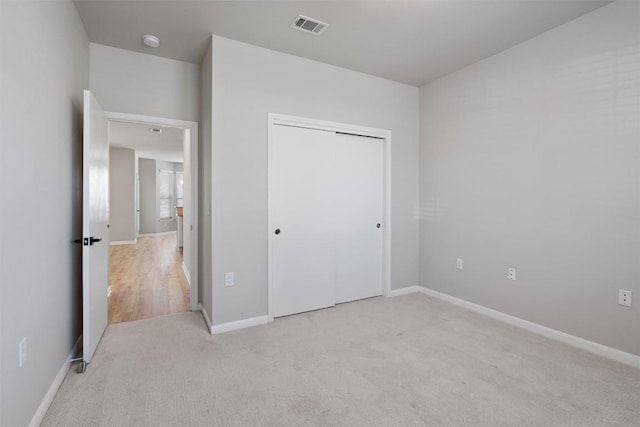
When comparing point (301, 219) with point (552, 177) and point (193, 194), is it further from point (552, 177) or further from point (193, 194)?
point (552, 177)

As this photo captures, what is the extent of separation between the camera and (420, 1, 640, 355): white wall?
2.26 m

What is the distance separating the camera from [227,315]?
2.80m

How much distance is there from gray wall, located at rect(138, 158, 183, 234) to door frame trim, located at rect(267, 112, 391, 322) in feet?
27.9

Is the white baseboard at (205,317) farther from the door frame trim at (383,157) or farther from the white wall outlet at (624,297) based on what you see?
the white wall outlet at (624,297)

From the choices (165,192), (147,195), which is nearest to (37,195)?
(147,195)

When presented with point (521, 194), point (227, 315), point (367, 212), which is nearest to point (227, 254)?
point (227, 315)

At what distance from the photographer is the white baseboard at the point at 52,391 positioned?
5.16ft

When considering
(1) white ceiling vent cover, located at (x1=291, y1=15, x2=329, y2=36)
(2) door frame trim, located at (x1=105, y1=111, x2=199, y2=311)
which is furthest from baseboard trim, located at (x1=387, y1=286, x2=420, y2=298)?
(1) white ceiling vent cover, located at (x1=291, y1=15, x2=329, y2=36)

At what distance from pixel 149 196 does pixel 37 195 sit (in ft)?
30.0

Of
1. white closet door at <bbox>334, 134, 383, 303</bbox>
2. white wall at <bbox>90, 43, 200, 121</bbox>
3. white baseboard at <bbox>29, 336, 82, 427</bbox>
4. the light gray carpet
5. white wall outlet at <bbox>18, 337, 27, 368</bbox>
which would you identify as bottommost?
the light gray carpet

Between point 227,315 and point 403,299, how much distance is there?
204 cm

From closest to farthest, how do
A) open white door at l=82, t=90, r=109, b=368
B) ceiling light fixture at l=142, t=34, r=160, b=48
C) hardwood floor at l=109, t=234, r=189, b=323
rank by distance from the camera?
open white door at l=82, t=90, r=109, b=368 → ceiling light fixture at l=142, t=34, r=160, b=48 → hardwood floor at l=109, t=234, r=189, b=323

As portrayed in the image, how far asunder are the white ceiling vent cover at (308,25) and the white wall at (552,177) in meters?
1.76

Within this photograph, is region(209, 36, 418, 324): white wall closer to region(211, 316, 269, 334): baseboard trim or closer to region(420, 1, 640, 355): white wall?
region(211, 316, 269, 334): baseboard trim
